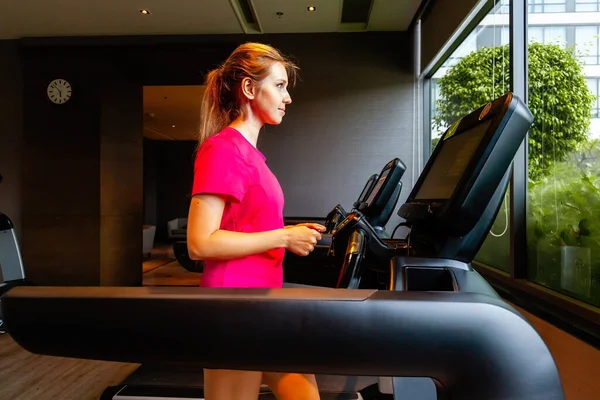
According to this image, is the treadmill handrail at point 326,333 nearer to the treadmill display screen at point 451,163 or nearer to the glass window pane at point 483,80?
the treadmill display screen at point 451,163

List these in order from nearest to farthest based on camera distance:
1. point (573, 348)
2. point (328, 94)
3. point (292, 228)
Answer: point (292, 228), point (573, 348), point (328, 94)

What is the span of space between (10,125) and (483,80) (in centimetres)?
495

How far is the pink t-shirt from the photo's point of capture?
814mm

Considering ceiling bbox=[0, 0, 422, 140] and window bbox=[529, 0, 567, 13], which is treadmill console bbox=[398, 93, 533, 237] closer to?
window bbox=[529, 0, 567, 13]

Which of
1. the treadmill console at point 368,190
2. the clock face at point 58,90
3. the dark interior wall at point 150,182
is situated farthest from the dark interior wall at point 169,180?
the treadmill console at point 368,190

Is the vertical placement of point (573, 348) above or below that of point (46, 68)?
below

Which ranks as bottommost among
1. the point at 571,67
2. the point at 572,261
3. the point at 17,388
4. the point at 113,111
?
the point at 17,388

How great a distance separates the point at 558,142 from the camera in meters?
1.71

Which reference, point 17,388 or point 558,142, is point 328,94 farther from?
point 17,388

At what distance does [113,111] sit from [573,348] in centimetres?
491

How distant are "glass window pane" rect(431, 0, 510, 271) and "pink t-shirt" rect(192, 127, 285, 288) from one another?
1.55 m

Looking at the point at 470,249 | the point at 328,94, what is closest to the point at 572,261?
the point at 470,249

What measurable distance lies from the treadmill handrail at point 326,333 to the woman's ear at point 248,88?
0.52 meters

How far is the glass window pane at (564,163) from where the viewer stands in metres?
1.44
